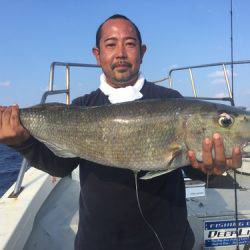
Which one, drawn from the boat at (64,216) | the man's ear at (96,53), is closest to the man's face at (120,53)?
the man's ear at (96,53)

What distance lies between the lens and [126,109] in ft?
9.03

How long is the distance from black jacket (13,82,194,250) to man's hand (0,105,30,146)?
0.06 m

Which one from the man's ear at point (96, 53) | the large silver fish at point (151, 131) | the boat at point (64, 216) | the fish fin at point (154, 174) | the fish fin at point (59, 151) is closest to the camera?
the fish fin at point (154, 174)

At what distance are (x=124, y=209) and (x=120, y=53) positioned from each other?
45.8 inches

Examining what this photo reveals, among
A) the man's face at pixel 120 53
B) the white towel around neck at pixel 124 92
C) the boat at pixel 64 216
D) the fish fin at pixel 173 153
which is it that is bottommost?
the boat at pixel 64 216

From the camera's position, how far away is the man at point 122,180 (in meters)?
Answer: 2.67

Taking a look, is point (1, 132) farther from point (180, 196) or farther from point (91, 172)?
point (180, 196)

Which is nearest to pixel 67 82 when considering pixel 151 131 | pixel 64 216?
pixel 64 216

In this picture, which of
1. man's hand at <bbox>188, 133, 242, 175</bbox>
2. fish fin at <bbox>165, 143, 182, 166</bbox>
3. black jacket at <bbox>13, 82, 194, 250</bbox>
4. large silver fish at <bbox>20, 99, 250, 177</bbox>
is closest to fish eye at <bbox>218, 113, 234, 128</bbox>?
large silver fish at <bbox>20, 99, 250, 177</bbox>

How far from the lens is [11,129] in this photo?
2824 mm

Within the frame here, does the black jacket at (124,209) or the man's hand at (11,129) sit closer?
the black jacket at (124,209)

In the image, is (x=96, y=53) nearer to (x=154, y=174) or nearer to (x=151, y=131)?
(x=151, y=131)

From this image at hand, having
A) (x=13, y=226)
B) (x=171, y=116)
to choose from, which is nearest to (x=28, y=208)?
(x=13, y=226)

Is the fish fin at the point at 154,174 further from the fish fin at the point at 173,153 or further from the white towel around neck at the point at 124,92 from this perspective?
the white towel around neck at the point at 124,92
